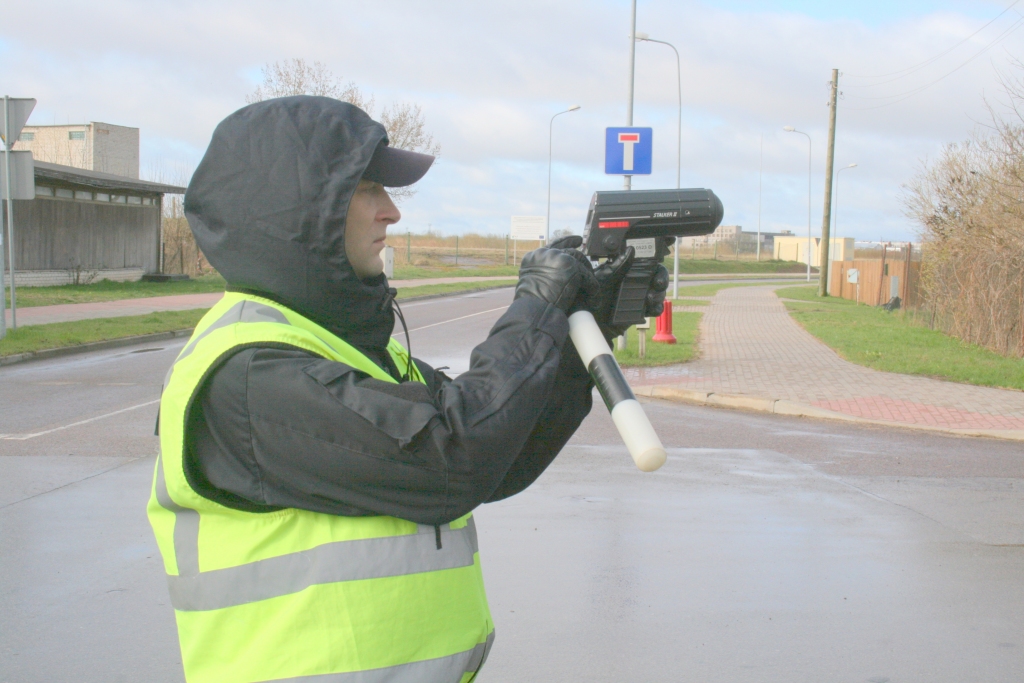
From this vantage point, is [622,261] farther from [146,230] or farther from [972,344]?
[146,230]

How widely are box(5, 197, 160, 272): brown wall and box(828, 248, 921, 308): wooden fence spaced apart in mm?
23076

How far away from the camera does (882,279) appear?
27656mm

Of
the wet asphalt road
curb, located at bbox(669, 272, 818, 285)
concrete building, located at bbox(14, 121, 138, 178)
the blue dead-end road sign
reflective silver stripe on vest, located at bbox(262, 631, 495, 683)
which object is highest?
concrete building, located at bbox(14, 121, 138, 178)

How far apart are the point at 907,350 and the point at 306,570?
1455 cm

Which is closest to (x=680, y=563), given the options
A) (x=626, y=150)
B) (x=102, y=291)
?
(x=626, y=150)

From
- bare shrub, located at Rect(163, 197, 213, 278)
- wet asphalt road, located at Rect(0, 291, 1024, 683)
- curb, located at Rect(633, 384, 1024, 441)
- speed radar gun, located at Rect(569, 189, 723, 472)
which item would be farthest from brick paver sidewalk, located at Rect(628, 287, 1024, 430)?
bare shrub, located at Rect(163, 197, 213, 278)

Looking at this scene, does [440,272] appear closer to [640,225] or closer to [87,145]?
[87,145]

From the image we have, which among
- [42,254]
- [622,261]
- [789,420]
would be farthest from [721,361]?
[42,254]

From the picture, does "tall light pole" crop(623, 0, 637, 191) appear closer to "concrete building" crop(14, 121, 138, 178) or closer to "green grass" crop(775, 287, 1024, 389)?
"green grass" crop(775, 287, 1024, 389)

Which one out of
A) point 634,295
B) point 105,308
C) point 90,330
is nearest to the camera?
point 634,295

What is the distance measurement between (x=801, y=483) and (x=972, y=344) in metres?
10.5

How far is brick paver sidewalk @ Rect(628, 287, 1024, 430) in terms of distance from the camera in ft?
30.9

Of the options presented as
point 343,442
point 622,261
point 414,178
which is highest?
point 414,178

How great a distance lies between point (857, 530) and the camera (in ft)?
18.1
